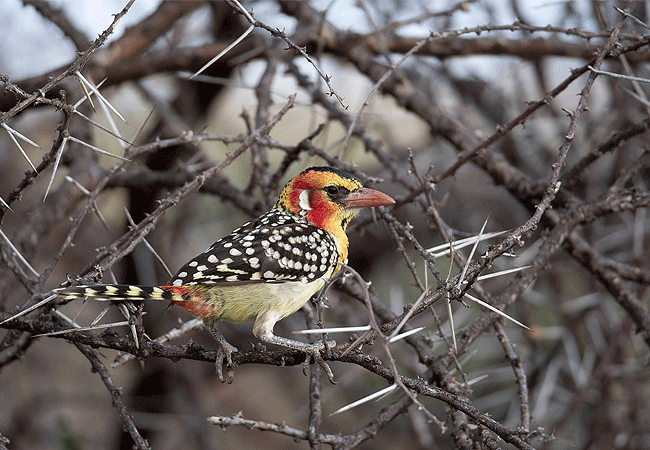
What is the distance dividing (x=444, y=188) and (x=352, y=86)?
1152 millimetres

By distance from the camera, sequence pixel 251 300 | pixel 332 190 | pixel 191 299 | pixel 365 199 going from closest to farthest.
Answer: pixel 191 299, pixel 251 300, pixel 365 199, pixel 332 190

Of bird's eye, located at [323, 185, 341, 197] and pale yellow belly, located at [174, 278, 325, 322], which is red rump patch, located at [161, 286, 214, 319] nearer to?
pale yellow belly, located at [174, 278, 325, 322]

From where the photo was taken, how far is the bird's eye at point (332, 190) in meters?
3.13

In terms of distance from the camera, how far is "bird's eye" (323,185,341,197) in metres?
3.13

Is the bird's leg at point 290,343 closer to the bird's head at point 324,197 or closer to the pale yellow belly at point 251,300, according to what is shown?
the pale yellow belly at point 251,300

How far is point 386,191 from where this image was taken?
5.25 m

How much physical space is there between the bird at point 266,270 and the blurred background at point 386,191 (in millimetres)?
174

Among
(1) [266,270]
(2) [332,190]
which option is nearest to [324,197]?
(2) [332,190]

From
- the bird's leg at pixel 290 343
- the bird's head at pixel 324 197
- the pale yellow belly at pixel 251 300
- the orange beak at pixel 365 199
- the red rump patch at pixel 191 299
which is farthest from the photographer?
the bird's head at pixel 324 197

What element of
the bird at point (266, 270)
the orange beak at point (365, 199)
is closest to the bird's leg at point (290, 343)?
the bird at point (266, 270)

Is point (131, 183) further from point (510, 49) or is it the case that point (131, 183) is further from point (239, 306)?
point (510, 49)

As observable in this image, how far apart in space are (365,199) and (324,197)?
248mm

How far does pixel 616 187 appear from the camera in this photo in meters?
2.93

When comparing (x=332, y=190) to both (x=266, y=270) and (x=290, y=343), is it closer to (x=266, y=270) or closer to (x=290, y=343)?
(x=266, y=270)
